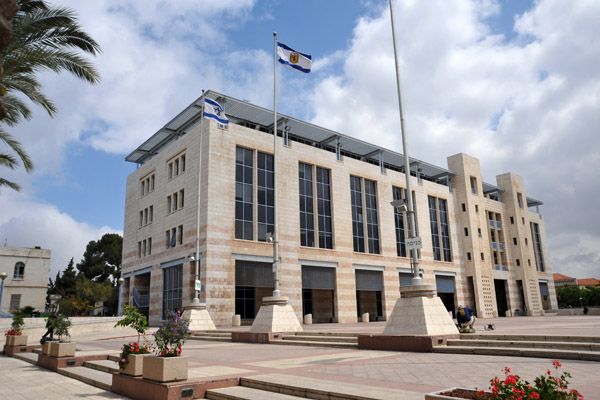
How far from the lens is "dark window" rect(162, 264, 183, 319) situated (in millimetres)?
35406

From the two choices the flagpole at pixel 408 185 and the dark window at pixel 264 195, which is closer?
the flagpole at pixel 408 185


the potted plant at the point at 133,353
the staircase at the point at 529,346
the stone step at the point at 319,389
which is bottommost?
the stone step at the point at 319,389

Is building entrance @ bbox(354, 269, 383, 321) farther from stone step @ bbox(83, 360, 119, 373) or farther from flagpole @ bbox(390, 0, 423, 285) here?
stone step @ bbox(83, 360, 119, 373)

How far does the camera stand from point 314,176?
1582 inches

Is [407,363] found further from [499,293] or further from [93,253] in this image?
[93,253]

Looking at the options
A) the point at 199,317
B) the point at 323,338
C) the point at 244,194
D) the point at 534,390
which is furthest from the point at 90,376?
the point at 244,194

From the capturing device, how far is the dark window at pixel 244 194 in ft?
114

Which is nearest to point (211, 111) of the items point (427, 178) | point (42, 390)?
point (42, 390)

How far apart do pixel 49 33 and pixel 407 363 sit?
14235 mm

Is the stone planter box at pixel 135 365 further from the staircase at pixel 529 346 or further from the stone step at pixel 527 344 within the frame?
the stone step at pixel 527 344

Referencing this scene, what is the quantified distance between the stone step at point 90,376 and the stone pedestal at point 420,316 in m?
8.97

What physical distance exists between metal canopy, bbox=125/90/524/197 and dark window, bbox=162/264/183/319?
44.6 feet

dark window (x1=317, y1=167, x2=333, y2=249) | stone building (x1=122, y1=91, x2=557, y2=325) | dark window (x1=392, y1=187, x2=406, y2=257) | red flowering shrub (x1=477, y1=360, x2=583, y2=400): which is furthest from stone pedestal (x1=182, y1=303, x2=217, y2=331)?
red flowering shrub (x1=477, y1=360, x2=583, y2=400)

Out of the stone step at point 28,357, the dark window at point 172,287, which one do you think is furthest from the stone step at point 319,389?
the dark window at point 172,287
